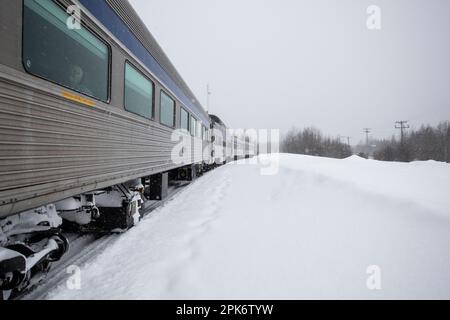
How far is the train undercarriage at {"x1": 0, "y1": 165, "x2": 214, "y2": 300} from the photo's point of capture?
2066mm

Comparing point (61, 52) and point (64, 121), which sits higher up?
point (61, 52)

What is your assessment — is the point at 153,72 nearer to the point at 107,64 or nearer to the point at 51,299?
the point at 107,64

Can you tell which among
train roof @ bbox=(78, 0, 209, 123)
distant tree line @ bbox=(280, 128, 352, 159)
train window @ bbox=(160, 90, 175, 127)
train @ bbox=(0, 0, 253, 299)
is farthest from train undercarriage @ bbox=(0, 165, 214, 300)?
distant tree line @ bbox=(280, 128, 352, 159)

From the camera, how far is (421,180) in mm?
4223

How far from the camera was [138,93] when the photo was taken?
4066 mm

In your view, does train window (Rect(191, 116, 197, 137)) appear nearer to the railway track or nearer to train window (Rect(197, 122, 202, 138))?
train window (Rect(197, 122, 202, 138))

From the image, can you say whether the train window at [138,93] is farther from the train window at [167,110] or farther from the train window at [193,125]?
the train window at [193,125]

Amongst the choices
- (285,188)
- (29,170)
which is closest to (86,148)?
(29,170)

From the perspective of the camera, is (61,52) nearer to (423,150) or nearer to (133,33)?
(133,33)

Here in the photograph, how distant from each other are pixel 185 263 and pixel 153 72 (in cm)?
359

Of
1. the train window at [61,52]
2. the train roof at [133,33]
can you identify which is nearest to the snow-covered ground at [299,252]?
the train window at [61,52]

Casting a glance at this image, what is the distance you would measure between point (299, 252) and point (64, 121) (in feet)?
8.88

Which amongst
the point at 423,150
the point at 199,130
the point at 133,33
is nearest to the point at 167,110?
the point at 133,33

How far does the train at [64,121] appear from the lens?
1.87m
